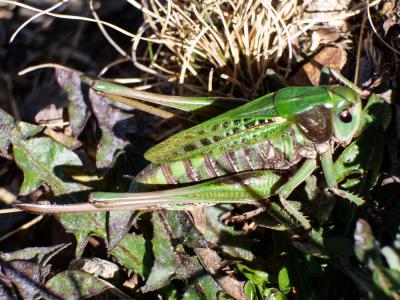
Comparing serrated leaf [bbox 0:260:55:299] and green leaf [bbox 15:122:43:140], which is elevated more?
green leaf [bbox 15:122:43:140]

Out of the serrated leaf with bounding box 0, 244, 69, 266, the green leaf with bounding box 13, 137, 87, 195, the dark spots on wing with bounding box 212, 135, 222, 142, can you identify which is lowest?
the serrated leaf with bounding box 0, 244, 69, 266

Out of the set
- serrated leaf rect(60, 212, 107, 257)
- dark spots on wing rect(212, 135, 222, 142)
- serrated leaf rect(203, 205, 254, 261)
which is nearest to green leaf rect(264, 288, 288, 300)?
serrated leaf rect(203, 205, 254, 261)

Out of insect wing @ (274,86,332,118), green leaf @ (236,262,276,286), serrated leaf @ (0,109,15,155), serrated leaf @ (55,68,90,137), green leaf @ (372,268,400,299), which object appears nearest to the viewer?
green leaf @ (372,268,400,299)

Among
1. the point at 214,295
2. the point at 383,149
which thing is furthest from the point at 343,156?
the point at 214,295

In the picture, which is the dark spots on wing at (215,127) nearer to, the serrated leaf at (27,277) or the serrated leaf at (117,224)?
the serrated leaf at (117,224)

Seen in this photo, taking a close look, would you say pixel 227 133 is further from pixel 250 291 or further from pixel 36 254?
pixel 36 254

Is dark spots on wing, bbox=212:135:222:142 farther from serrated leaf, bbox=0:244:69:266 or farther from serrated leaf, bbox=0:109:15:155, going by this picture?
serrated leaf, bbox=0:109:15:155
